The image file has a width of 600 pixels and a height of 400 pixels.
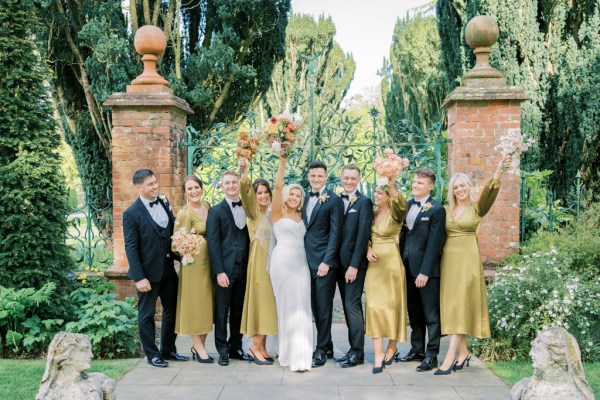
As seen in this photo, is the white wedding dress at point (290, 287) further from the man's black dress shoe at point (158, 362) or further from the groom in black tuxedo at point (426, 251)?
the man's black dress shoe at point (158, 362)


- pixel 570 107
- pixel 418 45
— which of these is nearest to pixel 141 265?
pixel 570 107

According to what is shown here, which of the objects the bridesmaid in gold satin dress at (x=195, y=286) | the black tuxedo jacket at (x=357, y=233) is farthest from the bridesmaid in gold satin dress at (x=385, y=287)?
the bridesmaid in gold satin dress at (x=195, y=286)

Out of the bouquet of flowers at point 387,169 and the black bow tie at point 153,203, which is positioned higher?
the bouquet of flowers at point 387,169

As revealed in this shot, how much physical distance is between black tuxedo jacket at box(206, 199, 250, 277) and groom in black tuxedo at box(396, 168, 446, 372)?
1.58m

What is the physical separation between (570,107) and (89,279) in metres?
7.22

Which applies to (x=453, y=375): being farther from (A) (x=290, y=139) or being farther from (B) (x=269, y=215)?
(A) (x=290, y=139)

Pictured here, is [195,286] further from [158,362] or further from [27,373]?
[27,373]

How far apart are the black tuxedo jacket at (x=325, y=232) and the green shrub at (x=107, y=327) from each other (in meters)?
2.04

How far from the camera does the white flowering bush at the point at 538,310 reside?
546cm

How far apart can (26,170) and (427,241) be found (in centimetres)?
413

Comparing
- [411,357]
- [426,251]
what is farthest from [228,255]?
[411,357]

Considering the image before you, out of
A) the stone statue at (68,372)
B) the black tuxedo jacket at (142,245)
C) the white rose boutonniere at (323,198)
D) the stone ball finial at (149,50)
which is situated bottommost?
the stone statue at (68,372)

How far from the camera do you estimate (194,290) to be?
5445 millimetres

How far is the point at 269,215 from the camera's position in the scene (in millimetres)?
5484
